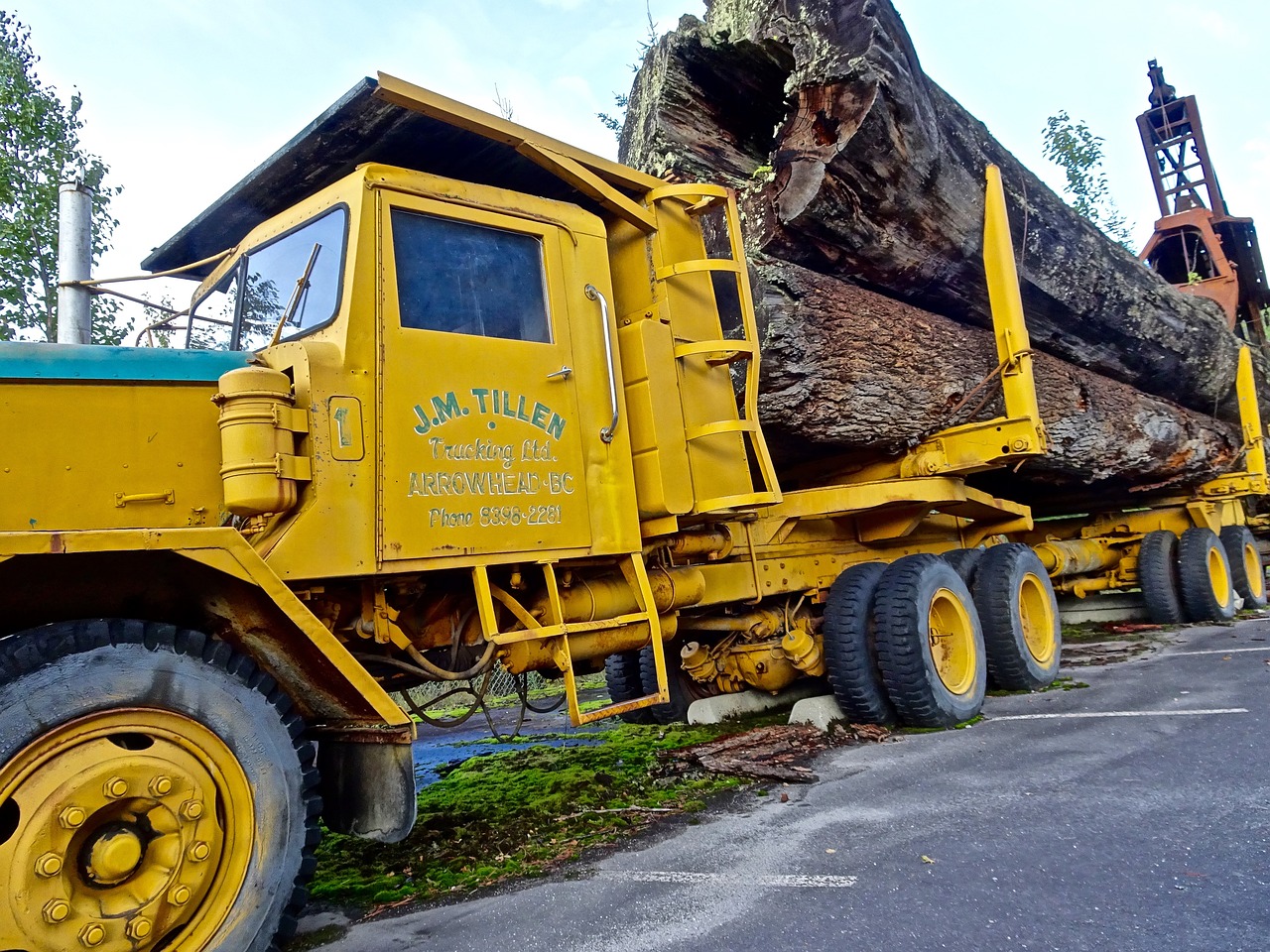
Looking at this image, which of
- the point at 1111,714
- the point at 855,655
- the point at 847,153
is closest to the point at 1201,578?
the point at 1111,714

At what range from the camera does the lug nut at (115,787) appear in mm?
2168

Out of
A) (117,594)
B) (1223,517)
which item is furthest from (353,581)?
(1223,517)

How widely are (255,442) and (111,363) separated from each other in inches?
20.6

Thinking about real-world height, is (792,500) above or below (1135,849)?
above

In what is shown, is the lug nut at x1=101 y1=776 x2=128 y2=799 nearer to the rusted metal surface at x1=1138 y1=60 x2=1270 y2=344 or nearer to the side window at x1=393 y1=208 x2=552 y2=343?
the side window at x1=393 y1=208 x2=552 y2=343

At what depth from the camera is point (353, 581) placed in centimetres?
317

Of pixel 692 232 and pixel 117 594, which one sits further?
pixel 692 232

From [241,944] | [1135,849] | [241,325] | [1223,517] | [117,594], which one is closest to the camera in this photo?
[241,944]

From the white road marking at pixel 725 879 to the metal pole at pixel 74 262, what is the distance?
3.08 meters

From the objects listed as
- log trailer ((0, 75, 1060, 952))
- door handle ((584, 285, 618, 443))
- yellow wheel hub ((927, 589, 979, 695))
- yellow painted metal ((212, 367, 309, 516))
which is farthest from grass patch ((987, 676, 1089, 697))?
yellow painted metal ((212, 367, 309, 516))

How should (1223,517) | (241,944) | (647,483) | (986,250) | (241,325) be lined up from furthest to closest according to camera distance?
(1223,517) < (986,250) < (647,483) < (241,325) < (241,944)

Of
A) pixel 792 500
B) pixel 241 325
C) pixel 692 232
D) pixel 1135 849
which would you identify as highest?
A: pixel 692 232

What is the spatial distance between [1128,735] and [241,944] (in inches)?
166

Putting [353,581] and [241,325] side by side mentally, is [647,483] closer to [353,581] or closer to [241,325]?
[353,581]
